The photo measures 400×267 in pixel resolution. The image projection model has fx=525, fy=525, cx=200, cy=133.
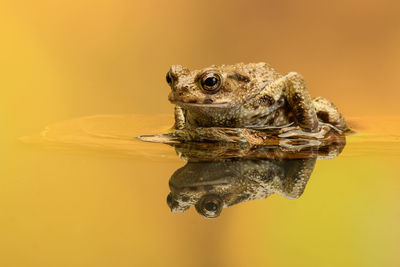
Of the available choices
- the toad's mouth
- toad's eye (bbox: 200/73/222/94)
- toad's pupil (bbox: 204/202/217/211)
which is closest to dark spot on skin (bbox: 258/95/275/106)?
the toad's mouth

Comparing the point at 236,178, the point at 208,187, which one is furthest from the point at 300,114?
the point at 208,187

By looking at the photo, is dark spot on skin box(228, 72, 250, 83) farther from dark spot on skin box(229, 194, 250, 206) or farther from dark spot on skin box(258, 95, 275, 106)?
dark spot on skin box(229, 194, 250, 206)

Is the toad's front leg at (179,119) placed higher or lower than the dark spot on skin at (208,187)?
higher

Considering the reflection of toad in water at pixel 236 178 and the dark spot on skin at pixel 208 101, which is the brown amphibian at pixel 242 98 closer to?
the dark spot on skin at pixel 208 101

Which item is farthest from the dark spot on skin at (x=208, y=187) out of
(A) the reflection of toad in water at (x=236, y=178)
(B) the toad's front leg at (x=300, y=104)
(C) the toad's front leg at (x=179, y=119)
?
(C) the toad's front leg at (x=179, y=119)

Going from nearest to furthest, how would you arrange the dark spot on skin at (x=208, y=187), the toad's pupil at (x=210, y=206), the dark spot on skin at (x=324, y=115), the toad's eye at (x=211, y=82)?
the toad's pupil at (x=210, y=206) → the dark spot on skin at (x=208, y=187) → the toad's eye at (x=211, y=82) → the dark spot on skin at (x=324, y=115)

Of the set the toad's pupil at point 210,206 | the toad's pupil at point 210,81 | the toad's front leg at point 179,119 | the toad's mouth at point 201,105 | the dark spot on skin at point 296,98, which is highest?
the toad's front leg at point 179,119

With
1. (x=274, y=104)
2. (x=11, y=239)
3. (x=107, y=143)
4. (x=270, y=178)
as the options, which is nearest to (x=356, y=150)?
(x=274, y=104)

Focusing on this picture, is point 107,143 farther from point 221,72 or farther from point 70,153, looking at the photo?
point 221,72
